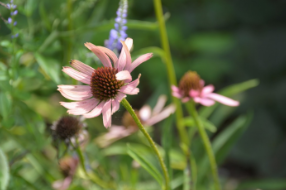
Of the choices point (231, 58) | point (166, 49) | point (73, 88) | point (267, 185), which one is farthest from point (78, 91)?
point (231, 58)

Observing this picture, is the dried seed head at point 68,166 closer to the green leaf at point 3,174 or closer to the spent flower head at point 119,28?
the green leaf at point 3,174

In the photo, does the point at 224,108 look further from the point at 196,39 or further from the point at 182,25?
the point at 182,25

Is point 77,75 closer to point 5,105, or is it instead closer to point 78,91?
point 78,91

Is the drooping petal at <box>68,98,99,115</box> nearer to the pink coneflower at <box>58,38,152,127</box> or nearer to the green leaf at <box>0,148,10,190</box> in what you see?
the pink coneflower at <box>58,38,152,127</box>

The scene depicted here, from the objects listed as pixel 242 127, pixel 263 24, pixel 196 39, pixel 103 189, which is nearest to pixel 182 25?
pixel 196 39

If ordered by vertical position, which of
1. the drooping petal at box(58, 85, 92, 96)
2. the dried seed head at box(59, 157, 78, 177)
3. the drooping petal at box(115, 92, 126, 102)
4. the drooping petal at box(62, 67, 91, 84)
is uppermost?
the drooping petal at box(62, 67, 91, 84)

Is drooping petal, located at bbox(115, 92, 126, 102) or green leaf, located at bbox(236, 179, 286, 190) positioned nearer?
drooping petal, located at bbox(115, 92, 126, 102)

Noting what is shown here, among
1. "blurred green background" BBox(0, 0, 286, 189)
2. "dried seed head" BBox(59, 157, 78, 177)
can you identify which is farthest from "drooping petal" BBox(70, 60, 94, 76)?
"blurred green background" BBox(0, 0, 286, 189)
